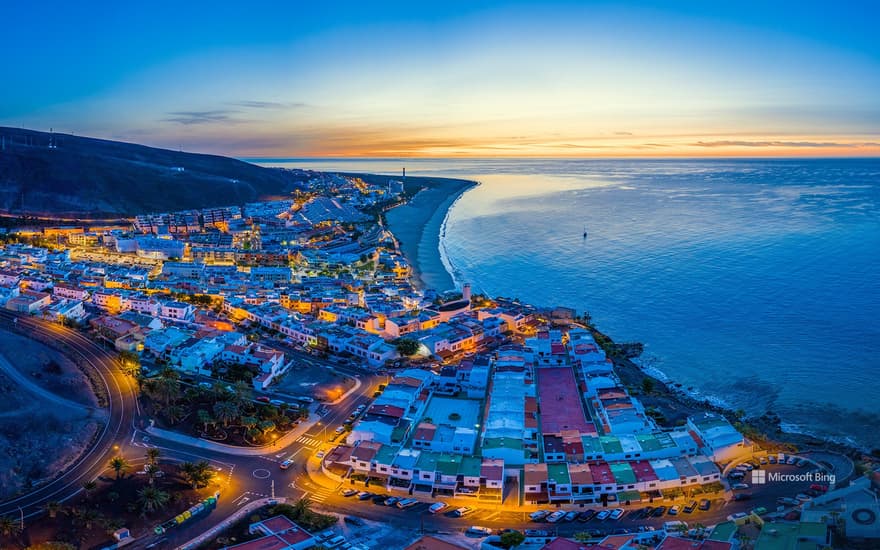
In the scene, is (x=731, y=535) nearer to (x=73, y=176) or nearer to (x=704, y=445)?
(x=704, y=445)

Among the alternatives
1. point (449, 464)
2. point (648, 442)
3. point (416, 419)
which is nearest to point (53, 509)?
point (449, 464)

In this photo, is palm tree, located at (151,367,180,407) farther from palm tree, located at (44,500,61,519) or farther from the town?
palm tree, located at (44,500,61,519)

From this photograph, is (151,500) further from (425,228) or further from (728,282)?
(425,228)

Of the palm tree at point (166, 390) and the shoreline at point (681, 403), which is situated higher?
the palm tree at point (166, 390)

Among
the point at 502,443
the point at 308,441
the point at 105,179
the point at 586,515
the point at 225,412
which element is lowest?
the point at 586,515

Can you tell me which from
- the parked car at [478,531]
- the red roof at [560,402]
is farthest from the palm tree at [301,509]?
the red roof at [560,402]

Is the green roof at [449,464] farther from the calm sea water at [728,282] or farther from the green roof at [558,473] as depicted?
the calm sea water at [728,282]
